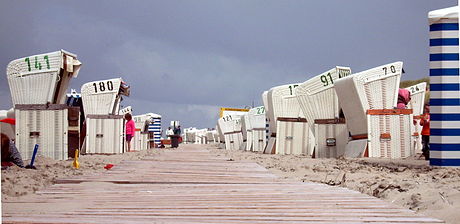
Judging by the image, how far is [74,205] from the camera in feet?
13.3

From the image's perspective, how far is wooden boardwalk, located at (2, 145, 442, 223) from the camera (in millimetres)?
3475

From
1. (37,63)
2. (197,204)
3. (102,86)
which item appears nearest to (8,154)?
(37,63)

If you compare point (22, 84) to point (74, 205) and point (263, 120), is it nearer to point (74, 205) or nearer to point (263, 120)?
point (74, 205)

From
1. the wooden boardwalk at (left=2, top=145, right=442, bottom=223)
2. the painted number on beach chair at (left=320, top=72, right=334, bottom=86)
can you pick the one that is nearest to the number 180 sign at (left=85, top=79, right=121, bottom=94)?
the painted number on beach chair at (left=320, top=72, right=334, bottom=86)

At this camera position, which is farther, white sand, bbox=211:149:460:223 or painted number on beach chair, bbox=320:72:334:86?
painted number on beach chair, bbox=320:72:334:86

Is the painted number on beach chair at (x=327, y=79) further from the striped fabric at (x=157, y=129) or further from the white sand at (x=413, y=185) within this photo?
the striped fabric at (x=157, y=129)

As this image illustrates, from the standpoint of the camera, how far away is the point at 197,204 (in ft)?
13.7

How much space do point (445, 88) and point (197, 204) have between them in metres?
5.73

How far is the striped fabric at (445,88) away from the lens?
8.38 m

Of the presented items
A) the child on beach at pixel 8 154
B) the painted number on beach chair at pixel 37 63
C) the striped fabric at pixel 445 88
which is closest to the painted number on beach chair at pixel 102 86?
the painted number on beach chair at pixel 37 63

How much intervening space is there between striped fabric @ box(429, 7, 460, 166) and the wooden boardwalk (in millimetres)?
3521

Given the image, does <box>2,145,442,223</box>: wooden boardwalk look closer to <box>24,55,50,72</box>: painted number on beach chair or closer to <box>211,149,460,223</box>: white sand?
<box>211,149,460,223</box>: white sand

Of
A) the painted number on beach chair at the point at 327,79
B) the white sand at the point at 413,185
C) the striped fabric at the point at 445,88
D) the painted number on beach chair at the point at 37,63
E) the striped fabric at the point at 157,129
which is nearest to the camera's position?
the white sand at the point at 413,185

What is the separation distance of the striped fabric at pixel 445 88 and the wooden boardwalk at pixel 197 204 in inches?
139
